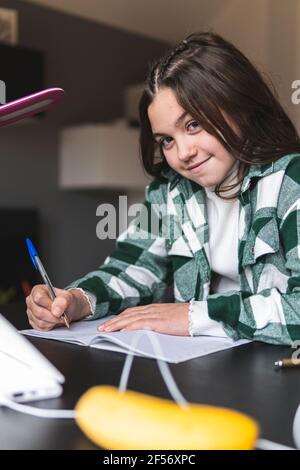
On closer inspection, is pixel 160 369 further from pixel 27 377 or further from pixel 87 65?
pixel 87 65

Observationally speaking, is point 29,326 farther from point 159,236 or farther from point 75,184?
point 75,184

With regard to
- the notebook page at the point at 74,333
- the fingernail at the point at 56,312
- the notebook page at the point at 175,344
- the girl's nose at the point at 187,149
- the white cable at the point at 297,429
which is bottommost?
the notebook page at the point at 74,333

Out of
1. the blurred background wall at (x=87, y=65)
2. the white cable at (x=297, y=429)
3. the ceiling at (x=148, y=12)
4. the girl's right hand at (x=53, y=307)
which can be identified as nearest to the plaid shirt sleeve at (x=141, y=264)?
the girl's right hand at (x=53, y=307)

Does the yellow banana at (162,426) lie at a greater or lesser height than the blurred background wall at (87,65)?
lesser

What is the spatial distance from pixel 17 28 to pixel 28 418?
3.46 meters

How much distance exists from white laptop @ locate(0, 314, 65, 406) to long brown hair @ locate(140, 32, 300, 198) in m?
0.59

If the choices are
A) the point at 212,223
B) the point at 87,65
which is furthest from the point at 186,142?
the point at 87,65

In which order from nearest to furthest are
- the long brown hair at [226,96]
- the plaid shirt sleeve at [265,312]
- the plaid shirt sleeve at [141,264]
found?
the plaid shirt sleeve at [265,312], the long brown hair at [226,96], the plaid shirt sleeve at [141,264]

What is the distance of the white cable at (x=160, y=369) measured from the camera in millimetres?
501

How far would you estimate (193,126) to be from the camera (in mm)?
1011

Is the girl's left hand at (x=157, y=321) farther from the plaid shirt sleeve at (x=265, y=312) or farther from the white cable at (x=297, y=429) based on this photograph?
the white cable at (x=297, y=429)

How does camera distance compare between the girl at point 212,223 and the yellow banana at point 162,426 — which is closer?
the yellow banana at point 162,426

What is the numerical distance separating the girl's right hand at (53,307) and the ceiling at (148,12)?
124 inches

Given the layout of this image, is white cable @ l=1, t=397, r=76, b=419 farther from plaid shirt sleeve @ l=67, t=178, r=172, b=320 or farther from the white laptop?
plaid shirt sleeve @ l=67, t=178, r=172, b=320
